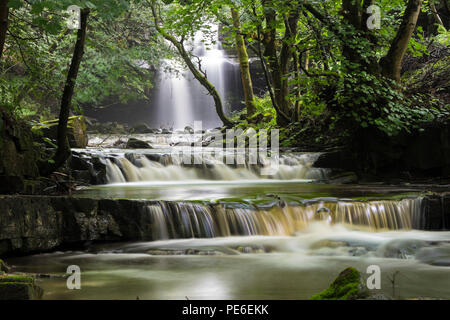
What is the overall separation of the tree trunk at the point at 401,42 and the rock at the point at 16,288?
9.34m

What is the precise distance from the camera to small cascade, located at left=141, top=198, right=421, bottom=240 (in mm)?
6254

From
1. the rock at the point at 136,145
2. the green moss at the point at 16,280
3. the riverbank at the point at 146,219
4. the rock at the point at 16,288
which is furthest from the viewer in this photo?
the rock at the point at 136,145

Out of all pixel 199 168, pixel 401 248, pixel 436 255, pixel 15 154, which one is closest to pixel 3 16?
pixel 15 154

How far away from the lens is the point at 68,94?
6.58 meters

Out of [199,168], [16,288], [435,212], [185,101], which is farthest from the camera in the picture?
[185,101]

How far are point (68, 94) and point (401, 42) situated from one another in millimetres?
7624

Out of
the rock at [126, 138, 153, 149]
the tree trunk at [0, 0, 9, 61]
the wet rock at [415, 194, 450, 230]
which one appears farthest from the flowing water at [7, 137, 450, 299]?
the rock at [126, 138, 153, 149]

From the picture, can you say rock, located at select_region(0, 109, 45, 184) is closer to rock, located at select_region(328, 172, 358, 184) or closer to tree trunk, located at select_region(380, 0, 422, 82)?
rock, located at select_region(328, 172, 358, 184)

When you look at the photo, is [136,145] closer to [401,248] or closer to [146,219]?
[146,219]

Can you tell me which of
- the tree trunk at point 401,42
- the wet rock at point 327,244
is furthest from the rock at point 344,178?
the wet rock at point 327,244

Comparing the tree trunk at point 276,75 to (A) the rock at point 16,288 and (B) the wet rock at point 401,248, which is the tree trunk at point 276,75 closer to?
(B) the wet rock at point 401,248

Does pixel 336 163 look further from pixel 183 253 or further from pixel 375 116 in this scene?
pixel 183 253

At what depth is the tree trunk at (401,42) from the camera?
9945 mm
